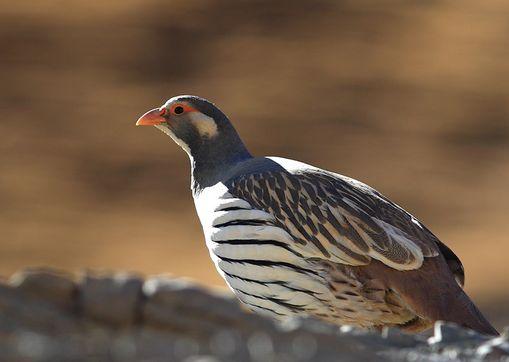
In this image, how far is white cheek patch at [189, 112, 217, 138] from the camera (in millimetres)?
10461

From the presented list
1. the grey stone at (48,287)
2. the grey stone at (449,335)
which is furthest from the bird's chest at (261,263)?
the grey stone at (48,287)

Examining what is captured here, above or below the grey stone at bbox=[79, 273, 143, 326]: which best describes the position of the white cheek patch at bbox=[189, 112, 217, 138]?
above

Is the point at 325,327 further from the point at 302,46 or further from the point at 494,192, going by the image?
the point at 302,46

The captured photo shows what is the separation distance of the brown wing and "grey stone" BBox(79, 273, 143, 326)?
3.72 meters

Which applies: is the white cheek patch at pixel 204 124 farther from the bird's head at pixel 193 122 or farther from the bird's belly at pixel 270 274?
the bird's belly at pixel 270 274

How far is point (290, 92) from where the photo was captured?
27.9 meters

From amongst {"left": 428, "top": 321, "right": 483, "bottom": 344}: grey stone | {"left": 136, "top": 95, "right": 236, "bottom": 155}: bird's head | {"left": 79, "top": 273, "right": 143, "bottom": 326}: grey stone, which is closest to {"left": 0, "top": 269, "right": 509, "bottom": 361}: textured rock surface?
{"left": 79, "top": 273, "right": 143, "bottom": 326}: grey stone

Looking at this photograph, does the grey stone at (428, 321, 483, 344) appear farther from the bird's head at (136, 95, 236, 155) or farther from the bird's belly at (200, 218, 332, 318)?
the bird's head at (136, 95, 236, 155)

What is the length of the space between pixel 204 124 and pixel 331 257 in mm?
2119

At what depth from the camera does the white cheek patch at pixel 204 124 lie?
1046 centimetres

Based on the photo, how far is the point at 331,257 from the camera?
8.81 metres

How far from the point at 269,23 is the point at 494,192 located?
344 inches

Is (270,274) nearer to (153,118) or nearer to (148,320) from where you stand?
(153,118)

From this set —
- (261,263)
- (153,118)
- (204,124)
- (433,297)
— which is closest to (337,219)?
(261,263)
